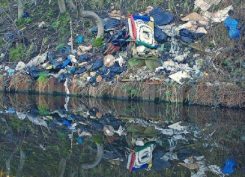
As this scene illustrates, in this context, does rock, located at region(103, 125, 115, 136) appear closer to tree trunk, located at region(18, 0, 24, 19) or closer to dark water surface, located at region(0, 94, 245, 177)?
dark water surface, located at region(0, 94, 245, 177)

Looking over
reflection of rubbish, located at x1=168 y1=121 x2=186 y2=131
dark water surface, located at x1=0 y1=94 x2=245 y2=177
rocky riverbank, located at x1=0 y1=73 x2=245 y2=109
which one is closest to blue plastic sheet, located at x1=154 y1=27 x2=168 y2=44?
rocky riverbank, located at x1=0 y1=73 x2=245 y2=109

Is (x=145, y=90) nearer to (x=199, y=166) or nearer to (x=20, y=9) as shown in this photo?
(x=199, y=166)

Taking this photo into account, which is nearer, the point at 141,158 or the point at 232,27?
the point at 141,158

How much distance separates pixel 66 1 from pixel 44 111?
→ 7.45 m

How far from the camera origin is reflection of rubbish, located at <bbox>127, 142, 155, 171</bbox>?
6.72 meters

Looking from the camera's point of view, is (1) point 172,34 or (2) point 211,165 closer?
(2) point 211,165

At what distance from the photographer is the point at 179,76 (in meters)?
12.8

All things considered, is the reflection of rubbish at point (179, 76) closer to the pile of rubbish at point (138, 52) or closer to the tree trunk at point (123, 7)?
the pile of rubbish at point (138, 52)

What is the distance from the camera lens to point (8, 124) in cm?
995

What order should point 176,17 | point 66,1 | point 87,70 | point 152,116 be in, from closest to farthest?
point 152,116 → point 87,70 → point 176,17 → point 66,1

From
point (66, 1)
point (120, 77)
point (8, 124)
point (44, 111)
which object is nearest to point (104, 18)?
point (66, 1)

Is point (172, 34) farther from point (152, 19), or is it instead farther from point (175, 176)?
point (175, 176)

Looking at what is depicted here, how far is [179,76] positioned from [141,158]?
5.92 metres

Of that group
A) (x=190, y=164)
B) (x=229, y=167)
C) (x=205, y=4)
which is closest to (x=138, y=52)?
(x=205, y=4)
